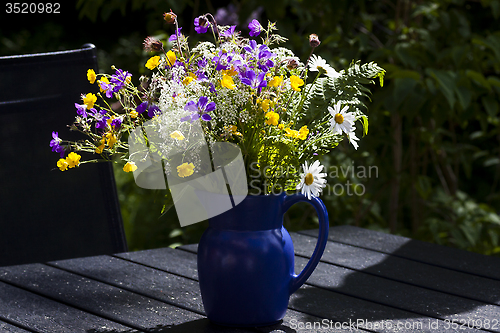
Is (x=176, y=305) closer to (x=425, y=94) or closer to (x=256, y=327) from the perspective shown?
(x=256, y=327)

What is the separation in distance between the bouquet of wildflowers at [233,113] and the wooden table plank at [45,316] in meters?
0.25

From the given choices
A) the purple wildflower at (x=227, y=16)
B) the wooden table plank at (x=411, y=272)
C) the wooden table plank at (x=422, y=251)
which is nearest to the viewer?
the wooden table plank at (x=411, y=272)

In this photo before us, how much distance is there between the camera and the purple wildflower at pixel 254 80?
0.68 m

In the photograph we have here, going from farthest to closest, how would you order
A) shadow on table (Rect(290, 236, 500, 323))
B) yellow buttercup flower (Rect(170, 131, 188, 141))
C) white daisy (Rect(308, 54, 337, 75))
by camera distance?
shadow on table (Rect(290, 236, 500, 323)) → white daisy (Rect(308, 54, 337, 75)) → yellow buttercup flower (Rect(170, 131, 188, 141))

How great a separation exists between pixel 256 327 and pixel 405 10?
6.56ft

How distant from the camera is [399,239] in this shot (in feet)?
4.25

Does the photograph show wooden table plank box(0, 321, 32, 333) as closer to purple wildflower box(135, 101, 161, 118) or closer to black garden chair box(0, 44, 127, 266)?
purple wildflower box(135, 101, 161, 118)

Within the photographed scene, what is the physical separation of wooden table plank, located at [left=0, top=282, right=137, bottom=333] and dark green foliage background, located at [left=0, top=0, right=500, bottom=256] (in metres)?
1.18

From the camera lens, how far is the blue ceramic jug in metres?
0.76

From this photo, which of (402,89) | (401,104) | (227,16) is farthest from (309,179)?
(227,16)

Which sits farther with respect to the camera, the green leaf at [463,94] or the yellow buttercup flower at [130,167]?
the green leaf at [463,94]

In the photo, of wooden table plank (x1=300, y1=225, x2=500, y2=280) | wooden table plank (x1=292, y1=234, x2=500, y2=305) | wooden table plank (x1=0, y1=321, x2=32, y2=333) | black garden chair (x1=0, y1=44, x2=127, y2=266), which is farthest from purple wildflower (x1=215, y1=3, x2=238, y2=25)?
wooden table plank (x1=0, y1=321, x2=32, y2=333)

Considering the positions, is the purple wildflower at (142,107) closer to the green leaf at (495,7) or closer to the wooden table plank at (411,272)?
the wooden table plank at (411,272)

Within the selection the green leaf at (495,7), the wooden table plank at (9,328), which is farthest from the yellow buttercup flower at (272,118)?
the green leaf at (495,7)
